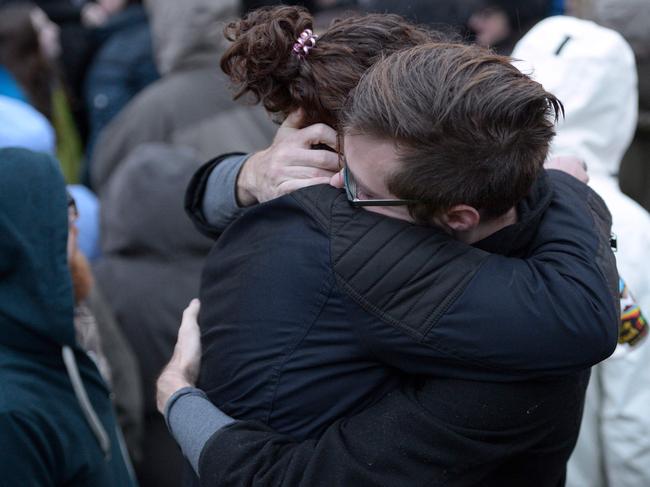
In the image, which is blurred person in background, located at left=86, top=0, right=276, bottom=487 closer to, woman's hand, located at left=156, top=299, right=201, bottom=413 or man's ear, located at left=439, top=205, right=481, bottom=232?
woman's hand, located at left=156, top=299, right=201, bottom=413

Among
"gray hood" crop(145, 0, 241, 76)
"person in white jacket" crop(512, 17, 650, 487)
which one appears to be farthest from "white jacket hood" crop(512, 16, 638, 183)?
"gray hood" crop(145, 0, 241, 76)

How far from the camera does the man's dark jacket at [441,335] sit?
1.34 m

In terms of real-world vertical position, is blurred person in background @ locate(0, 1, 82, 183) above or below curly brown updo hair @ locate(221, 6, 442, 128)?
below

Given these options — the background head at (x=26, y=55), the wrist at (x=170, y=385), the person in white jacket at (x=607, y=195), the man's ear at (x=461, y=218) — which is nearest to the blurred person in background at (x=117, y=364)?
the wrist at (x=170, y=385)

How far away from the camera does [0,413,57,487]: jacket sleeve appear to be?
6.21ft

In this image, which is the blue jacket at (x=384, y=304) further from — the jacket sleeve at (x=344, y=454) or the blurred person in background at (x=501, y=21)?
the blurred person in background at (x=501, y=21)

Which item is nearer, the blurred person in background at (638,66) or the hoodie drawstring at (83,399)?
the hoodie drawstring at (83,399)

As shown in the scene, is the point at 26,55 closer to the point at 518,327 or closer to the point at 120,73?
the point at 120,73

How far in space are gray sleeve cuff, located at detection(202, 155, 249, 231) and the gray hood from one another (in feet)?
8.93

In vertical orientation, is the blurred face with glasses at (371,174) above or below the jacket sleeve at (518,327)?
above

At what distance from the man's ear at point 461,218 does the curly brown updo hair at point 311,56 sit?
280 millimetres

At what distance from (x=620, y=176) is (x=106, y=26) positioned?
3.53 m

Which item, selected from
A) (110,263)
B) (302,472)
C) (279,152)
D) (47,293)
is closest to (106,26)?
(110,263)

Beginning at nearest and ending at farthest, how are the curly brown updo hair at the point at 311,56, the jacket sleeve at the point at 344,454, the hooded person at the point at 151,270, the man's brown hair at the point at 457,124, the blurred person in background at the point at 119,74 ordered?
the man's brown hair at the point at 457,124, the jacket sleeve at the point at 344,454, the curly brown updo hair at the point at 311,56, the hooded person at the point at 151,270, the blurred person in background at the point at 119,74
